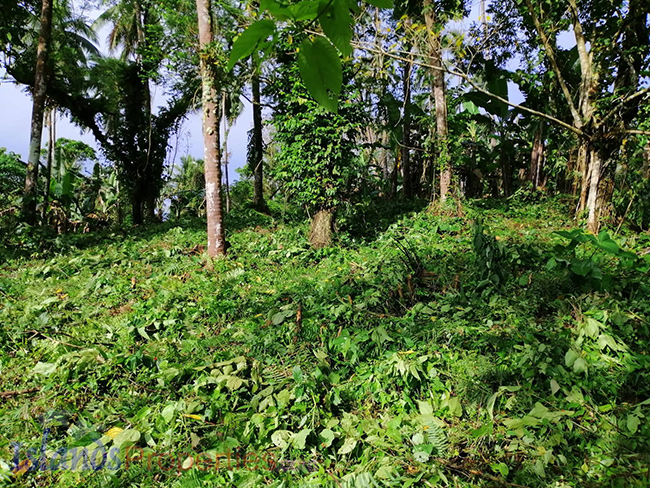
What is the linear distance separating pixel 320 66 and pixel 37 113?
10.4m

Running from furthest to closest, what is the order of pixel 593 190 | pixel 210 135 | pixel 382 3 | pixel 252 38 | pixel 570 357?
pixel 210 135 → pixel 593 190 → pixel 570 357 → pixel 382 3 → pixel 252 38

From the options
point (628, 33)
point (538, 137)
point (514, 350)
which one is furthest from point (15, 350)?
point (538, 137)

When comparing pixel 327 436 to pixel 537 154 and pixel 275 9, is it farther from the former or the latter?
pixel 537 154

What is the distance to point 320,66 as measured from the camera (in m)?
0.67

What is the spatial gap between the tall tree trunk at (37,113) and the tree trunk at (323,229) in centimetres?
644

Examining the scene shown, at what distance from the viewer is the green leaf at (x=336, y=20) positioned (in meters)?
0.66

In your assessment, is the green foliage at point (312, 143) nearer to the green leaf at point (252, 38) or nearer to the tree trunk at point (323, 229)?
the tree trunk at point (323, 229)

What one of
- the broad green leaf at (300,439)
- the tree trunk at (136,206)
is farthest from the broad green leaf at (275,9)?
the tree trunk at (136,206)

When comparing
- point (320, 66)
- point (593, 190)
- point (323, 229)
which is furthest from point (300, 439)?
point (593, 190)

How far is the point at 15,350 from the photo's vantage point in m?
3.58

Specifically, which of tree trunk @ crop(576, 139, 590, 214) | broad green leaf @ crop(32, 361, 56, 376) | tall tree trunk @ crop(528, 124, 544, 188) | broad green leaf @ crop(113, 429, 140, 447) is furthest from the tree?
tall tree trunk @ crop(528, 124, 544, 188)

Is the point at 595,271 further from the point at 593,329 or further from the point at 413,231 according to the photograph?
the point at 413,231

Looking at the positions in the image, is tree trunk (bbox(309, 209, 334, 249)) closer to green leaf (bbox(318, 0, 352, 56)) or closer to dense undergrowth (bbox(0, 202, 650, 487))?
dense undergrowth (bbox(0, 202, 650, 487))

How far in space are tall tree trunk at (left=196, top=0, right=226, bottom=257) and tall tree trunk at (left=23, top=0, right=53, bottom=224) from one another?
4.53 meters
